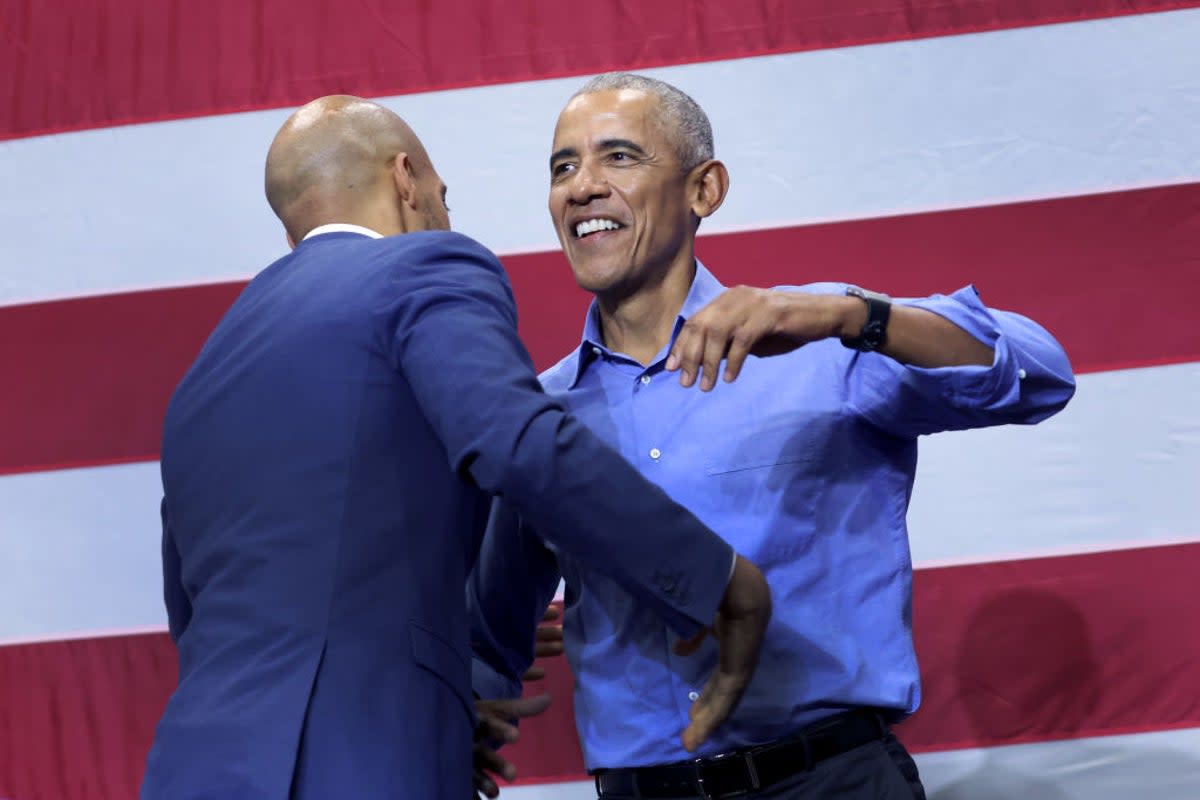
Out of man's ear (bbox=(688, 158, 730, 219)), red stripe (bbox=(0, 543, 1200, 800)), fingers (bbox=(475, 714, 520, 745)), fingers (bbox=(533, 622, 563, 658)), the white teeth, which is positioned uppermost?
man's ear (bbox=(688, 158, 730, 219))

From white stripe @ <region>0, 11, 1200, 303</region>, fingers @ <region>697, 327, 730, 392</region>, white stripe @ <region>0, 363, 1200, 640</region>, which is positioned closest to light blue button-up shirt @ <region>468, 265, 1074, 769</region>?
fingers @ <region>697, 327, 730, 392</region>

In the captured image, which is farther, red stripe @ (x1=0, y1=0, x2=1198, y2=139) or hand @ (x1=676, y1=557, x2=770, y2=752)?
red stripe @ (x1=0, y1=0, x2=1198, y2=139)

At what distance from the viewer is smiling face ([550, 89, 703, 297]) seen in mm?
1319

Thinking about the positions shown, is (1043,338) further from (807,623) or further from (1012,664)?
(1012,664)

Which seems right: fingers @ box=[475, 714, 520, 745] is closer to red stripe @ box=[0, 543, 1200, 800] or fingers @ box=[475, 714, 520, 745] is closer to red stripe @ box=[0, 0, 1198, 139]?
red stripe @ box=[0, 543, 1200, 800]

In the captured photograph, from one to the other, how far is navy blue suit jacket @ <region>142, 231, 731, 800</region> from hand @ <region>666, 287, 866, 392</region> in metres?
0.09

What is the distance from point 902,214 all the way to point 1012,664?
60cm

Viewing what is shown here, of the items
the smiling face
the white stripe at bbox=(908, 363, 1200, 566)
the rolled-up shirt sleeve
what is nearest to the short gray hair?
the smiling face

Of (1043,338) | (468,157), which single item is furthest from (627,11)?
(1043,338)

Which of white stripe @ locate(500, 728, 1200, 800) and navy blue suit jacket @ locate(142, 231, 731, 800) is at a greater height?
navy blue suit jacket @ locate(142, 231, 731, 800)

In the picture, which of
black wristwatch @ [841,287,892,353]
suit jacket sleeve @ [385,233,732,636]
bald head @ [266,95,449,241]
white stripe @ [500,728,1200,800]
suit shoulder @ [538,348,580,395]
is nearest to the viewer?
suit jacket sleeve @ [385,233,732,636]

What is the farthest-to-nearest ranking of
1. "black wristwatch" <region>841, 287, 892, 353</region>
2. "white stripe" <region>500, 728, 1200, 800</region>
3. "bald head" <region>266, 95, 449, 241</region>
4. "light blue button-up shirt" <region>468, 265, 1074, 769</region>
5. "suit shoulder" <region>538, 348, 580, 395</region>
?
1. "white stripe" <region>500, 728, 1200, 800</region>
2. "suit shoulder" <region>538, 348, 580, 395</region>
3. "bald head" <region>266, 95, 449, 241</region>
4. "light blue button-up shirt" <region>468, 265, 1074, 769</region>
5. "black wristwatch" <region>841, 287, 892, 353</region>

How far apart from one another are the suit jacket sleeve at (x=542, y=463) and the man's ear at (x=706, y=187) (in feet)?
1.45

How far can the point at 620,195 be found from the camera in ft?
4.35
